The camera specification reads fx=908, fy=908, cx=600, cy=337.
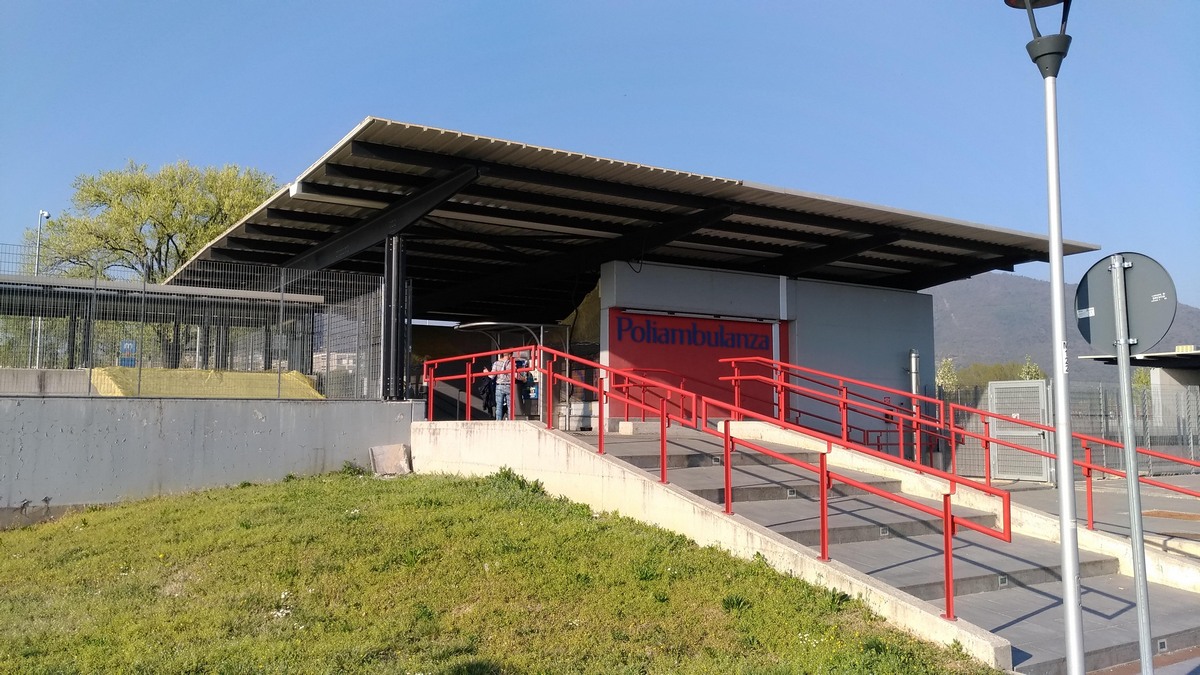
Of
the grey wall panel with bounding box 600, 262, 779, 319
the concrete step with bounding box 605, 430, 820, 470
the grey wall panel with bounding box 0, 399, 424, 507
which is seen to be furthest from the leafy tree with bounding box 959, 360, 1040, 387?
the grey wall panel with bounding box 0, 399, 424, 507

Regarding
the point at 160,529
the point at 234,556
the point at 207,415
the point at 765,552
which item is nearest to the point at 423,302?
the point at 207,415

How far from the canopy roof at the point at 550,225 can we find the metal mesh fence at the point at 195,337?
53.4 inches

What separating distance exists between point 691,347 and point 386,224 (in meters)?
6.36

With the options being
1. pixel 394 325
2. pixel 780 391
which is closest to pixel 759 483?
pixel 780 391

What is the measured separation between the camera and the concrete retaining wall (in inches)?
258

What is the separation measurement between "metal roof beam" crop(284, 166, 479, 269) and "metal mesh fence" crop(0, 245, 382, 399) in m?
0.88

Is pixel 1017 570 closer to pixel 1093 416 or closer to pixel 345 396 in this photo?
pixel 345 396

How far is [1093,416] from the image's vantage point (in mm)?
21531

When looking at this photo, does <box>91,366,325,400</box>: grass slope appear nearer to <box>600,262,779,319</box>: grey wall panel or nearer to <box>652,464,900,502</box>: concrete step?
<box>600,262,779,319</box>: grey wall panel

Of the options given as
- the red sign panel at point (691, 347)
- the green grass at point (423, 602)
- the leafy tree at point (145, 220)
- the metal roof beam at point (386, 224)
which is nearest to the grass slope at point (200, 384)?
the metal roof beam at point (386, 224)

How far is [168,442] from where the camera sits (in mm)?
12844

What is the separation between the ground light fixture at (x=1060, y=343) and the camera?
5473 mm

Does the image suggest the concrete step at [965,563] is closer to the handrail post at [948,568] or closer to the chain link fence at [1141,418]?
the handrail post at [948,568]

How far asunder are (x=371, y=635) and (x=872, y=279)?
17.8 meters
